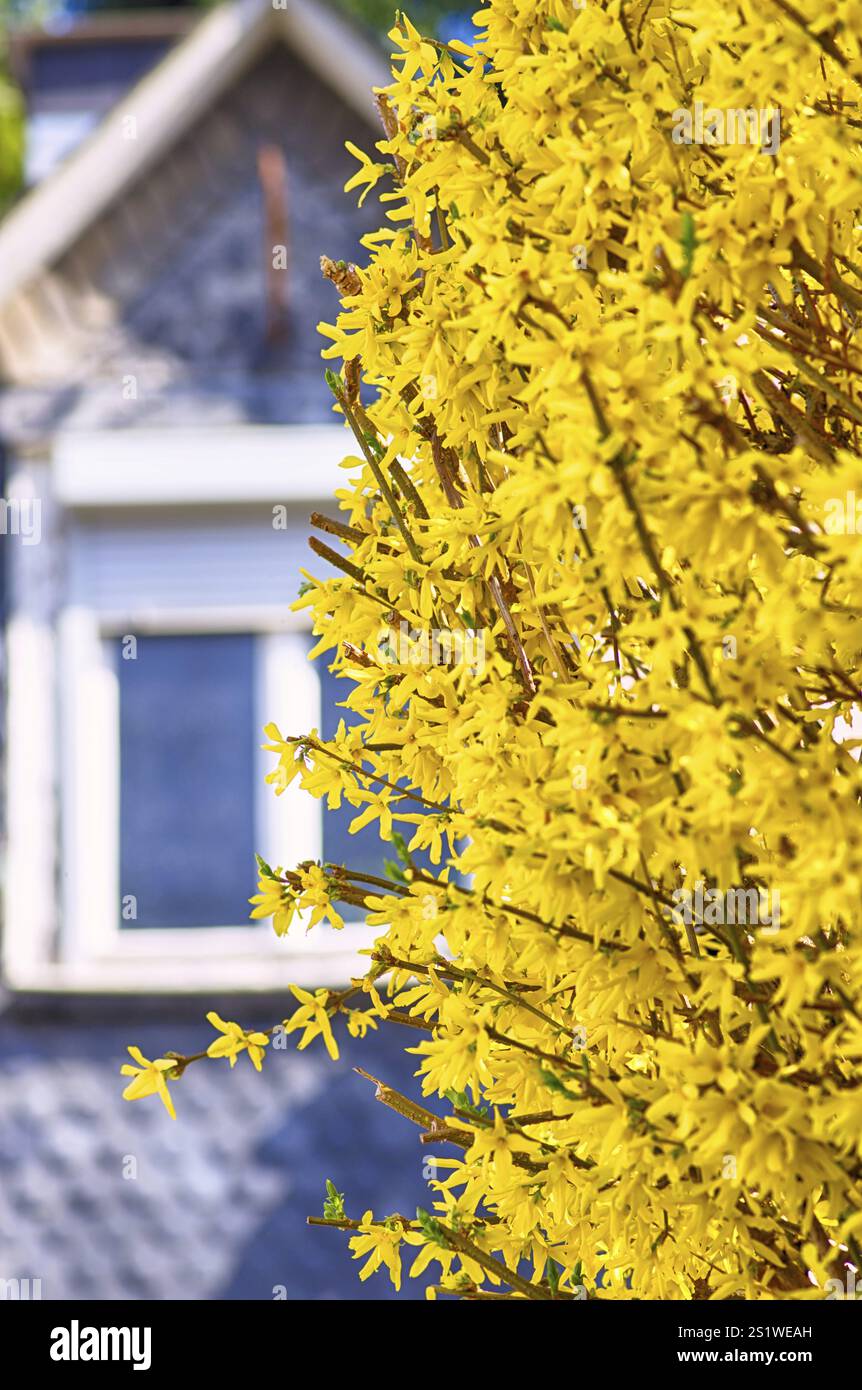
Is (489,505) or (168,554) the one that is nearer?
(489,505)

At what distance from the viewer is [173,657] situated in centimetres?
461

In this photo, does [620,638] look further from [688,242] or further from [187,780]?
[187,780]

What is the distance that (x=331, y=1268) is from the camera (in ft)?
14.1

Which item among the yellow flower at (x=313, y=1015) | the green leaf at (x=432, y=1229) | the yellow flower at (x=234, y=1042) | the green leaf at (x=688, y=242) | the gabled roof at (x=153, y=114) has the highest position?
the gabled roof at (x=153, y=114)

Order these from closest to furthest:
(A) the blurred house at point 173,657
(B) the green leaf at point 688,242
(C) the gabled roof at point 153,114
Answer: (B) the green leaf at point 688,242 < (A) the blurred house at point 173,657 < (C) the gabled roof at point 153,114

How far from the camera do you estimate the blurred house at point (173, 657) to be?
14.1 feet

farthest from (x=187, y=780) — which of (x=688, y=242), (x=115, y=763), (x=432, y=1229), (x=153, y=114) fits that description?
(x=688, y=242)

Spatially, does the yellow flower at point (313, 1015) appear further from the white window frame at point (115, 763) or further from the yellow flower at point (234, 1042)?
the white window frame at point (115, 763)

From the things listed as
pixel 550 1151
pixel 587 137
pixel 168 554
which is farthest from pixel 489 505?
pixel 168 554

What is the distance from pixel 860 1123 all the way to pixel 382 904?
519 mm

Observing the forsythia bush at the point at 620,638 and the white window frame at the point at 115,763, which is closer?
the forsythia bush at the point at 620,638

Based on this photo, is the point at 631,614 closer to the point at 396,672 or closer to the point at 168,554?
the point at 396,672

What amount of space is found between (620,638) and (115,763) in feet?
11.1

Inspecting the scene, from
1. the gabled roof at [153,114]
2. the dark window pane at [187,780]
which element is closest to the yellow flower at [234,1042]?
the dark window pane at [187,780]
